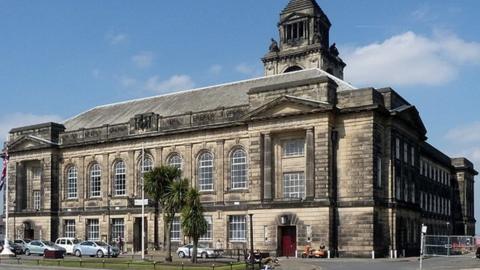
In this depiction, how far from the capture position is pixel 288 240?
55.5m

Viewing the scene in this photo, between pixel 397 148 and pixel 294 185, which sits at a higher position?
pixel 397 148

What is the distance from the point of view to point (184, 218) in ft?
152

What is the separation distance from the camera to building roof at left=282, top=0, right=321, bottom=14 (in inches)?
3410

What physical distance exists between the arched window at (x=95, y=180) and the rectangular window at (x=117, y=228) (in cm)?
375

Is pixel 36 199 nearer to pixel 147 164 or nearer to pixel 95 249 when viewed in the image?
pixel 147 164

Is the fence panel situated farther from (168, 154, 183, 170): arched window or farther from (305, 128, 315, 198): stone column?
(168, 154, 183, 170): arched window

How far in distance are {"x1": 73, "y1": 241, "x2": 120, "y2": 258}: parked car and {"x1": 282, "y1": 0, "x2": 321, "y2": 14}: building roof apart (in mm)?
43868

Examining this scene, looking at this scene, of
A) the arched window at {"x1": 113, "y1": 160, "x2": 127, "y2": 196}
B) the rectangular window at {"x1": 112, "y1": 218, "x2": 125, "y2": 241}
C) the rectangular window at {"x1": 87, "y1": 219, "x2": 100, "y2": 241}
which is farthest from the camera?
the rectangular window at {"x1": 87, "y1": 219, "x2": 100, "y2": 241}

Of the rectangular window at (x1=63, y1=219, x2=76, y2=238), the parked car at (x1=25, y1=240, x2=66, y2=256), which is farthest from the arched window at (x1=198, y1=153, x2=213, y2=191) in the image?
the rectangular window at (x1=63, y1=219, x2=76, y2=238)

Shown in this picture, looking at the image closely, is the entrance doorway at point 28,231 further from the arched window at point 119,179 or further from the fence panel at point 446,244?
the fence panel at point 446,244

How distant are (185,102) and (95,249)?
64.7 feet

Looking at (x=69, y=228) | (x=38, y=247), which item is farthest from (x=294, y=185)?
(x=69, y=228)

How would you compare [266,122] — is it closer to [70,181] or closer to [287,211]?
[287,211]

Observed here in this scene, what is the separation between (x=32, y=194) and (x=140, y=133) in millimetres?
17758
